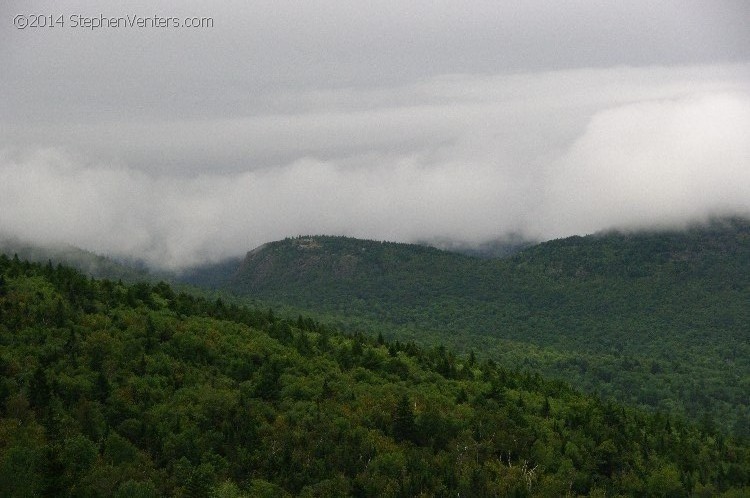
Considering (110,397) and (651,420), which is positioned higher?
(110,397)

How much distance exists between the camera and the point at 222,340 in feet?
326

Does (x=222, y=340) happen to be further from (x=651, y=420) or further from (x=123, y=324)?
(x=651, y=420)

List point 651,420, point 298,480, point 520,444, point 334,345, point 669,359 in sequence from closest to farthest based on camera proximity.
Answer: point 298,480
point 520,444
point 651,420
point 334,345
point 669,359

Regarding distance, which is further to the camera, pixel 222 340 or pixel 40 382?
pixel 222 340

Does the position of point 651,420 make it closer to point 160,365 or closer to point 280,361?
point 280,361

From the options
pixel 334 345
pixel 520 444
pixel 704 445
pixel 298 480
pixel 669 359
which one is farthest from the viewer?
pixel 669 359

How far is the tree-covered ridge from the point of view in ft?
248

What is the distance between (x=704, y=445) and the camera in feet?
306

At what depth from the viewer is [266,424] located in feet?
278

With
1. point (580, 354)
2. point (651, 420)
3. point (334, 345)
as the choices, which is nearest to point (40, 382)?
point (334, 345)

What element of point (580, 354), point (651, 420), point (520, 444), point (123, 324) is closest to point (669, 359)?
point (580, 354)

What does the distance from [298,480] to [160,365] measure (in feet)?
63.3

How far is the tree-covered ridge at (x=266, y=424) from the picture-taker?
7550 centimetres

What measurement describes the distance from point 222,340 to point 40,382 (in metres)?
23.2
